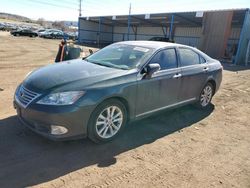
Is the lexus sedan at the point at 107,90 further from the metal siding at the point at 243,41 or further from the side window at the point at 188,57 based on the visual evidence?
the metal siding at the point at 243,41

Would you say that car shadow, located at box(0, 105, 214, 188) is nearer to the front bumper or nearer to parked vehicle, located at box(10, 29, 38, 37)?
the front bumper

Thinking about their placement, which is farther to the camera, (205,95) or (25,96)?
(205,95)

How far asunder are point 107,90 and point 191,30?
98.7ft

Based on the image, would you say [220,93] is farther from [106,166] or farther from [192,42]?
[192,42]

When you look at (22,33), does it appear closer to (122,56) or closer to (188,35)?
(188,35)

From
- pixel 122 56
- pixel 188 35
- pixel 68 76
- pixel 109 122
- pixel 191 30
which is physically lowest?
pixel 109 122

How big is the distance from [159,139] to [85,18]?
3494 centimetres

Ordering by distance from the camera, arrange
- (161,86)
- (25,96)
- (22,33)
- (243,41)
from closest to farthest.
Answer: (25,96)
(161,86)
(243,41)
(22,33)

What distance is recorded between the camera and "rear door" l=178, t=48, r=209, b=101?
4.89 m

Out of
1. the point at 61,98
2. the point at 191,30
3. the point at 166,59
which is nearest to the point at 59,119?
the point at 61,98

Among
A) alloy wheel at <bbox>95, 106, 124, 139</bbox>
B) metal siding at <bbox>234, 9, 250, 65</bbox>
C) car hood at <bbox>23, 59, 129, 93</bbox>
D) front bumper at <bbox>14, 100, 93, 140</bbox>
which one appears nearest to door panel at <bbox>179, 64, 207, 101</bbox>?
car hood at <bbox>23, 59, 129, 93</bbox>

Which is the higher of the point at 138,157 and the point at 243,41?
the point at 243,41

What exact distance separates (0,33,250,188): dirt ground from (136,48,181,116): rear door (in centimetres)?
51

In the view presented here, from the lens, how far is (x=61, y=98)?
3248 mm
